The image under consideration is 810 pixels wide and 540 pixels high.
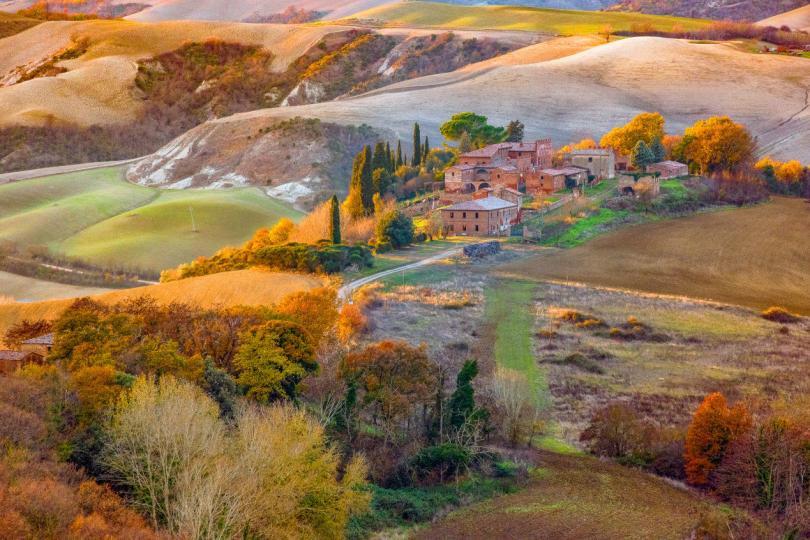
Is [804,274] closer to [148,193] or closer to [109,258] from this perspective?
[109,258]

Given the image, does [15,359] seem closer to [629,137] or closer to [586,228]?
[586,228]

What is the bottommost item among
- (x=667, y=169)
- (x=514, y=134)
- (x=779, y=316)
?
(x=779, y=316)

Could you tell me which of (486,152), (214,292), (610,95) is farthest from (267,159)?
(214,292)

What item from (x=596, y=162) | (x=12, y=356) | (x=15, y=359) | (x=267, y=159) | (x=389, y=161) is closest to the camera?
(x=15, y=359)

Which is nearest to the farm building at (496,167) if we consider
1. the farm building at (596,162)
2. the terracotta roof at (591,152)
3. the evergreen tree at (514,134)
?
the farm building at (596,162)

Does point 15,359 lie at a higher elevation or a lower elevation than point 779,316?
higher

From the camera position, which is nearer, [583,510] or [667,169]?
[583,510]

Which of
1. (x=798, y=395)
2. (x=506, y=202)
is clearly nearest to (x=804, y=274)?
A: (x=506, y=202)
